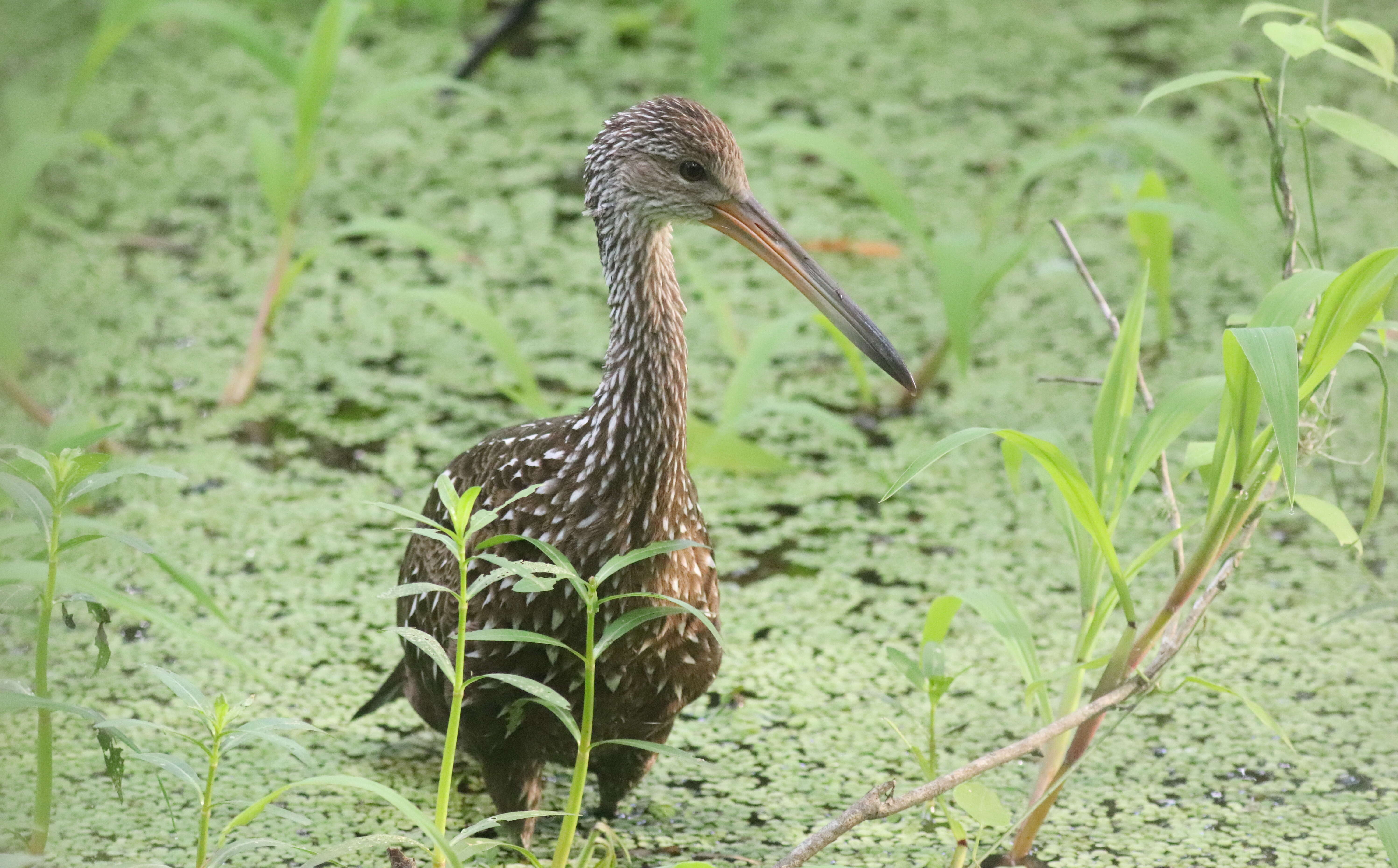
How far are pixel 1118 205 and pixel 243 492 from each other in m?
2.50

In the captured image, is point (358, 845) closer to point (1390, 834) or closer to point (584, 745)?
point (584, 745)

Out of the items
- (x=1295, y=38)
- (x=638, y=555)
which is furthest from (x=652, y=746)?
(x=1295, y=38)

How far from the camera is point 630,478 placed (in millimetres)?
2885

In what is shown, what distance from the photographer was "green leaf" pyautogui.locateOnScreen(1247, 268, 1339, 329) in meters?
2.69

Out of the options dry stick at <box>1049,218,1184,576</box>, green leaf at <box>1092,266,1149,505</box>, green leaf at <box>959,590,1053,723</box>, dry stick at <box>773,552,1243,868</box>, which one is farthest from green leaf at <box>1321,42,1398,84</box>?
green leaf at <box>959,590,1053,723</box>

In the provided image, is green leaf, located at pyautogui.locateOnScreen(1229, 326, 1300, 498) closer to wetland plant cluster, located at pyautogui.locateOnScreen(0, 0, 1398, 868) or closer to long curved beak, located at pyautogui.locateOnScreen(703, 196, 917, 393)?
wetland plant cluster, located at pyautogui.locateOnScreen(0, 0, 1398, 868)

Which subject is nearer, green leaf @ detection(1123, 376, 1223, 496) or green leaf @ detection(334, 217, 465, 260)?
green leaf @ detection(1123, 376, 1223, 496)

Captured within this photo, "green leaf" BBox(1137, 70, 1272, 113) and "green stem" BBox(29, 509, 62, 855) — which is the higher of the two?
"green leaf" BBox(1137, 70, 1272, 113)

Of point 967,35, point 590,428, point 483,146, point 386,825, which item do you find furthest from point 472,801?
point 967,35

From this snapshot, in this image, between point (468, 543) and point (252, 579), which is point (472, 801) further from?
point (252, 579)

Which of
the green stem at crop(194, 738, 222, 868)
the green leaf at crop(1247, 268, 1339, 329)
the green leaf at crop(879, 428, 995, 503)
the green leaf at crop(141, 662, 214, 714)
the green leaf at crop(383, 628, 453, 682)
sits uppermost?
the green leaf at crop(1247, 268, 1339, 329)

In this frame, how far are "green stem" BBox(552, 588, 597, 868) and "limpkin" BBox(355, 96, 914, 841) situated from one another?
12cm

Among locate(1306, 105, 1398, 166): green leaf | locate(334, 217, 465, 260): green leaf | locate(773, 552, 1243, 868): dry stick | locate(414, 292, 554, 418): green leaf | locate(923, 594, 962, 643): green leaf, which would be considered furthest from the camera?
locate(334, 217, 465, 260): green leaf

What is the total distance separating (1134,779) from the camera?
11.3 feet
